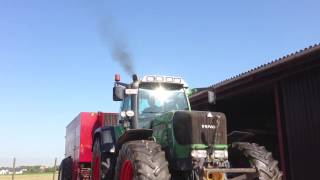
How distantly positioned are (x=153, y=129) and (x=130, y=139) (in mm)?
567

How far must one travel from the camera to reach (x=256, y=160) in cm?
731

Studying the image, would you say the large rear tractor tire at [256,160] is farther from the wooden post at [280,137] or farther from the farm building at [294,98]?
the wooden post at [280,137]

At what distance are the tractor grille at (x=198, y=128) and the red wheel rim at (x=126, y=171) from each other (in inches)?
35.6

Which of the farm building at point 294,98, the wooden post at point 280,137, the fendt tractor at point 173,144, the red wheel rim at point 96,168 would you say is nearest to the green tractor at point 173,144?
the fendt tractor at point 173,144

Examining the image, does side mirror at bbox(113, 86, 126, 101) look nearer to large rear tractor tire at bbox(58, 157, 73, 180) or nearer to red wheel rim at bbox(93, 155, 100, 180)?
red wheel rim at bbox(93, 155, 100, 180)

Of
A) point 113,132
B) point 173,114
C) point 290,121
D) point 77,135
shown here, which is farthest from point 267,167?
point 77,135

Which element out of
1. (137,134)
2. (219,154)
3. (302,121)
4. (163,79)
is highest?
(163,79)

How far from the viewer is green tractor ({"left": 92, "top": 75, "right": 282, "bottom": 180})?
6730 millimetres

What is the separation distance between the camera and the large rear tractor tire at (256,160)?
7.14 metres

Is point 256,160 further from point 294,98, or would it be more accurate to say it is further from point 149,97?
point 294,98

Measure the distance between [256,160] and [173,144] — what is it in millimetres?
1413

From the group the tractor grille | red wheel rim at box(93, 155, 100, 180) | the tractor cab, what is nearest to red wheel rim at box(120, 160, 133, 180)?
the tractor grille

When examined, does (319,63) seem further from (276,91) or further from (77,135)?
(77,135)

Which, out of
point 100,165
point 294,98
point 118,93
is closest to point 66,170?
point 100,165
